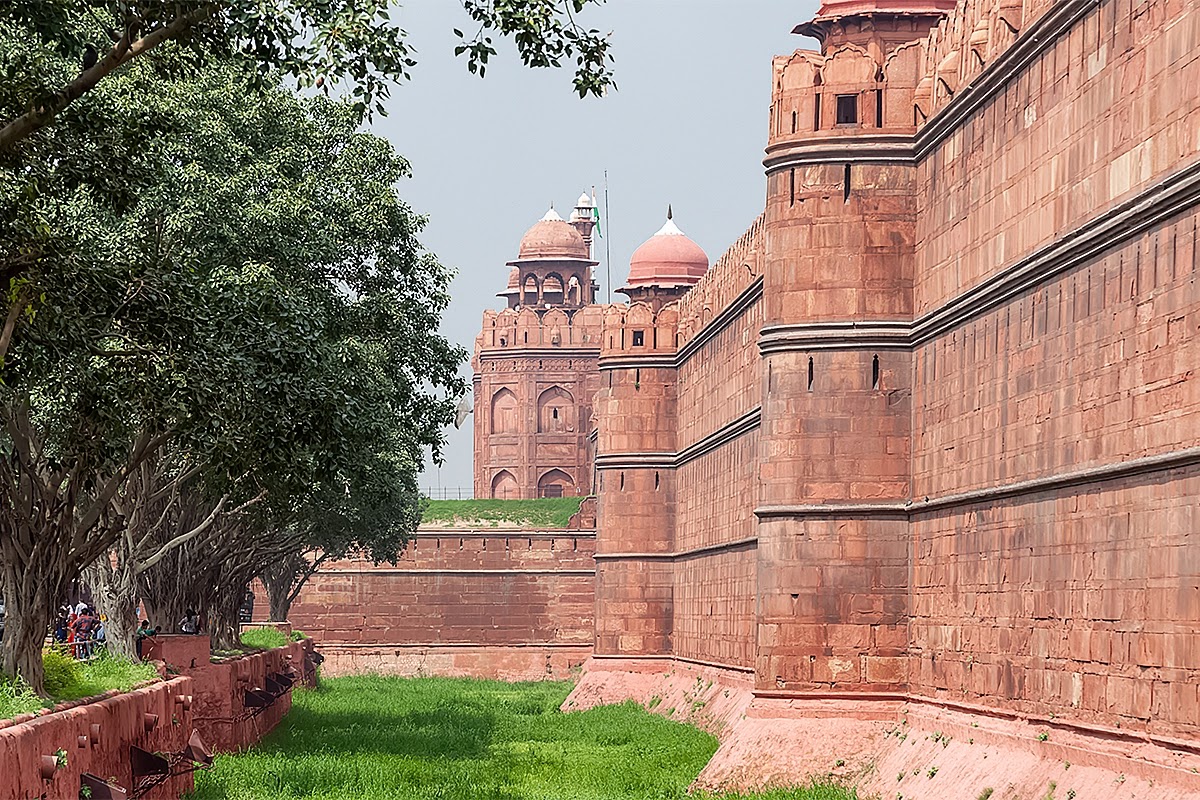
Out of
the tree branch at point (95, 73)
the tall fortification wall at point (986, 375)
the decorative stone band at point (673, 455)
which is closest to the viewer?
the tree branch at point (95, 73)

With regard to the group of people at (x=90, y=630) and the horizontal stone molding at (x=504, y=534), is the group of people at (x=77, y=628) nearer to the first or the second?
the group of people at (x=90, y=630)

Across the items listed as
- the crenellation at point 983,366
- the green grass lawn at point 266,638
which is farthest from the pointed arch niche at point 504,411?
the crenellation at point 983,366

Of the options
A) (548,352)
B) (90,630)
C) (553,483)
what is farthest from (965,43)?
(553,483)

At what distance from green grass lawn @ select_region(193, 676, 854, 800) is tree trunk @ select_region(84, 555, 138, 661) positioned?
1771mm

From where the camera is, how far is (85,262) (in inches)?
501

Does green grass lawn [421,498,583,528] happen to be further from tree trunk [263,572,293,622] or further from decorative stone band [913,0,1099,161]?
decorative stone band [913,0,1099,161]

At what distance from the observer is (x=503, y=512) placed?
59.5 meters

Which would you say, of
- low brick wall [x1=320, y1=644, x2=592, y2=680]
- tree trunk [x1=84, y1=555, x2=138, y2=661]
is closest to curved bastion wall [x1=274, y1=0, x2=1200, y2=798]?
tree trunk [x1=84, y1=555, x2=138, y2=661]

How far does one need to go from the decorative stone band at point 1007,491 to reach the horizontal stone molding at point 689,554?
8005 mm

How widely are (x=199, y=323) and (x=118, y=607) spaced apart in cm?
1198

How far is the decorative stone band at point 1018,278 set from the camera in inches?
567

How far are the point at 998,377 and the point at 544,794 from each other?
7260 mm

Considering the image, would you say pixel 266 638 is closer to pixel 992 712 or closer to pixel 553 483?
pixel 992 712

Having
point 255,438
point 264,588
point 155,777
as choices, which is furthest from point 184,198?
point 264,588
